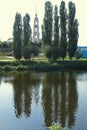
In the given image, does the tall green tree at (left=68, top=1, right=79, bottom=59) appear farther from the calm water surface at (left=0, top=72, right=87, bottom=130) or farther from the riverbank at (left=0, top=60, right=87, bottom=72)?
the calm water surface at (left=0, top=72, right=87, bottom=130)

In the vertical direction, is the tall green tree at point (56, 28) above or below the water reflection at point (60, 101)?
above

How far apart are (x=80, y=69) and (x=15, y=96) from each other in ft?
101

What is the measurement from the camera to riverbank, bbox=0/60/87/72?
58500 millimetres

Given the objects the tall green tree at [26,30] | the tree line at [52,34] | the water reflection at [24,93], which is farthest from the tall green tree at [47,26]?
the water reflection at [24,93]

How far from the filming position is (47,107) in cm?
2641

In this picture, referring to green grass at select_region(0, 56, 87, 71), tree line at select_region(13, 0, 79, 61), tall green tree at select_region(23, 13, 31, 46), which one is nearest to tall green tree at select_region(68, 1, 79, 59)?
tree line at select_region(13, 0, 79, 61)

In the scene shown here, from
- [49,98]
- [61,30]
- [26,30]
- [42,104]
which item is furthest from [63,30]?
[42,104]

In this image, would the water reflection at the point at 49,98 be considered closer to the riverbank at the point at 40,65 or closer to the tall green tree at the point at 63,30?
the riverbank at the point at 40,65

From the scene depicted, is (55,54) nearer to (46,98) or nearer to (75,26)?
(75,26)

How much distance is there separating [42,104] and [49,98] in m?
2.97

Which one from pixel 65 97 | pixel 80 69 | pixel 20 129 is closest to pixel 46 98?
pixel 65 97

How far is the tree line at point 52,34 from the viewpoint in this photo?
6378 cm

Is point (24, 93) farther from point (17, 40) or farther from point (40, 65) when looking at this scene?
point (17, 40)

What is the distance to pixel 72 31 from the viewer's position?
65.9 meters
